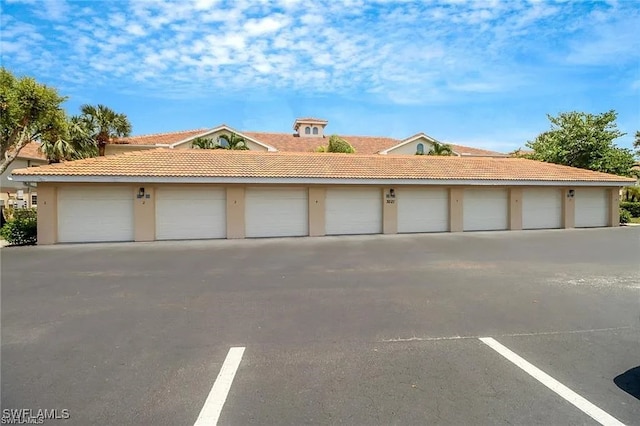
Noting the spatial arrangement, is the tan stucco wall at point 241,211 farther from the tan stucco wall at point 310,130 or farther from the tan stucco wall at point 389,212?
the tan stucco wall at point 310,130

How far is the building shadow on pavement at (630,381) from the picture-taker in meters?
3.58

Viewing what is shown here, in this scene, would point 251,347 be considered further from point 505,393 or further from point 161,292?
point 161,292

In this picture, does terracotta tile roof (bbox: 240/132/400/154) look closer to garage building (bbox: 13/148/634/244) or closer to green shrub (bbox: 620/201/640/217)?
garage building (bbox: 13/148/634/244)

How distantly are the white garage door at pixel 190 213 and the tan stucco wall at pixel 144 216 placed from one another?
0.29 m

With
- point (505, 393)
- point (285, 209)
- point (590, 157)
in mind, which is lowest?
point (505, 393)

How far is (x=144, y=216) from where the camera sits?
16.7 metres

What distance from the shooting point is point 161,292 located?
7.50m

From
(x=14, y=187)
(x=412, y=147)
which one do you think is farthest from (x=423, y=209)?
(x=14, y=187)

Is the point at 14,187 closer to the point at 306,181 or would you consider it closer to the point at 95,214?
the point at 95,214

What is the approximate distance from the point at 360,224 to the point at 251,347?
573 inches

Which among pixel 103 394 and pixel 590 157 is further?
pixel 590 157

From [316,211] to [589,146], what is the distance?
75.9 feet

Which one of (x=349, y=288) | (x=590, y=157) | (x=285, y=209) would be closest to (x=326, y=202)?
(x=285, y=209)

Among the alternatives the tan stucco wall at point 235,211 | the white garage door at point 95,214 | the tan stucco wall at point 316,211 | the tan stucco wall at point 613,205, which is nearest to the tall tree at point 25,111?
the white garage door at point 95,214
